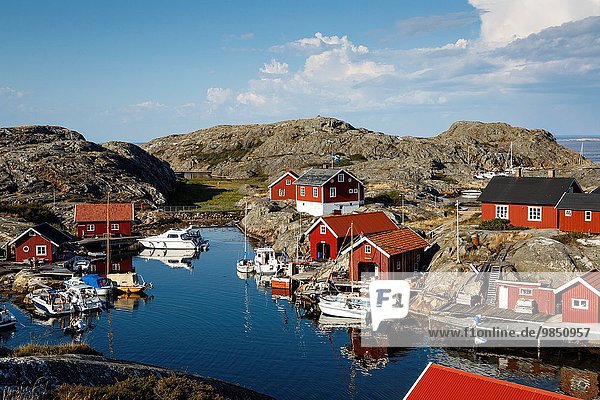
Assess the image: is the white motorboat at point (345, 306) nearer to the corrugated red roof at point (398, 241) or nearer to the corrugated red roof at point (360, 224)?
the corrugated red roof at point (398, 241)

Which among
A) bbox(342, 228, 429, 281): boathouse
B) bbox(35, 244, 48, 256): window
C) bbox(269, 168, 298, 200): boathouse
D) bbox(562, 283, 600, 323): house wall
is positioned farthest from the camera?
bbox(269, 168, 298, 200): boathouse

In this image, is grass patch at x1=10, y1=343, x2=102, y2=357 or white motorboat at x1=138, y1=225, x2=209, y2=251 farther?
white motorboat at x1=138, y1=225, x2=209, y2=251

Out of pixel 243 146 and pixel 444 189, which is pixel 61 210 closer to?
pixel 444 189

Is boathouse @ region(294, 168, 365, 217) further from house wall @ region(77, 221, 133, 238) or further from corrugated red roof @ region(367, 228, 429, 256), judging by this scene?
corrugated red roof @ region(367, 228, 429, 256)

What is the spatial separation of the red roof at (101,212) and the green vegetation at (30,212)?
18.0ft

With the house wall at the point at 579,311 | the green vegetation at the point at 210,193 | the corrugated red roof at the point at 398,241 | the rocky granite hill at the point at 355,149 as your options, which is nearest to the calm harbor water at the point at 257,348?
the house wall at the point at 579,311

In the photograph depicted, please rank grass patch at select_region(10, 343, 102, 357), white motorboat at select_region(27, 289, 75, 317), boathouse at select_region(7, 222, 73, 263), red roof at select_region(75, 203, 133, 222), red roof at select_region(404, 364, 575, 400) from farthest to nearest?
red roof at select_region(75, 203, 133, 222) → boathouse at select_region(7, 222, 73, 263) → white motorboat at select_region(27, 289, 75, 317) → grass patch at select_region(10, 343, 102, 357) → red roof at select_region(404, 364, 575, 400)

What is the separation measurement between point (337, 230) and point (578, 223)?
1939 cm

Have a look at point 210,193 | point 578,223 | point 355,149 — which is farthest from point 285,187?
point 355,149

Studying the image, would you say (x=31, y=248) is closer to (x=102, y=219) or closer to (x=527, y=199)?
(x=102, y=219)

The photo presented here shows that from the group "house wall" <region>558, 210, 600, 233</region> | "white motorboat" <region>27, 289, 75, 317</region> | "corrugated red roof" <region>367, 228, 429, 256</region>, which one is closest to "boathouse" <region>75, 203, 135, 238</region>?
"white motorboat" <region>27, 289, 75, 317</region>

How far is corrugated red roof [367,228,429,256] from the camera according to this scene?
4444cm

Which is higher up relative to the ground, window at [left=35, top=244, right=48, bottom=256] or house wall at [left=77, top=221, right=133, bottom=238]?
house wall at [left=77, top=221, right=133, bottom=238]

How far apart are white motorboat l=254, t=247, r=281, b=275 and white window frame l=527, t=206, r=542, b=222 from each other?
2180 centimetres
